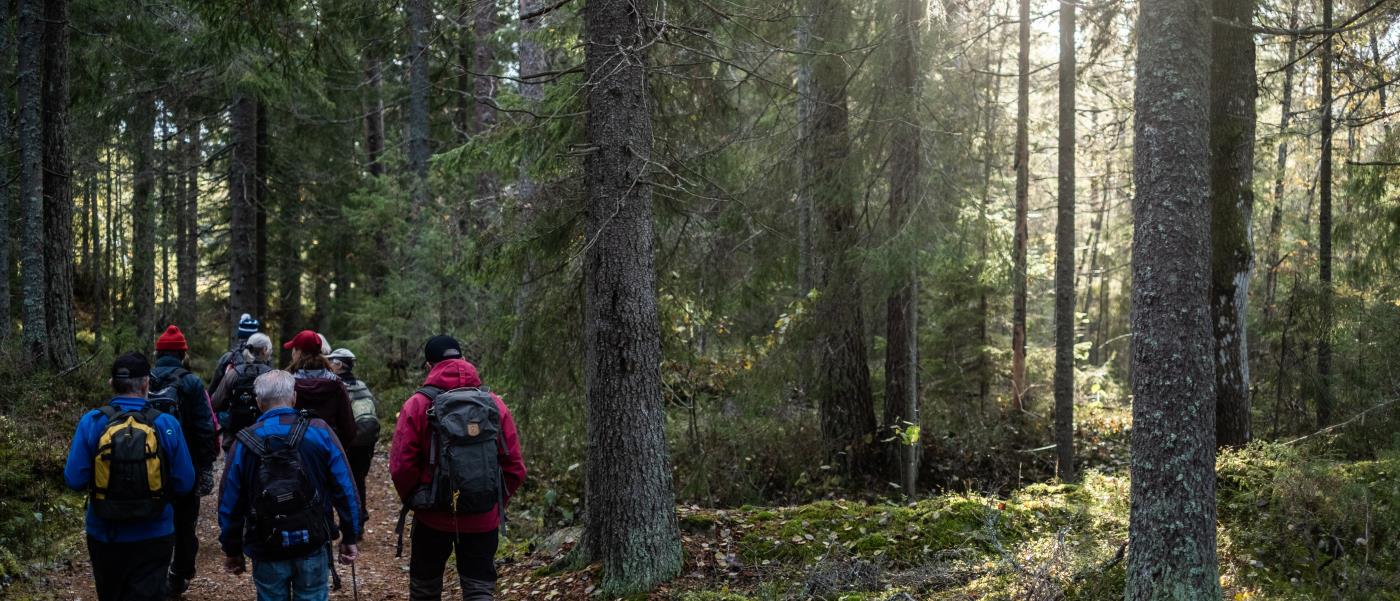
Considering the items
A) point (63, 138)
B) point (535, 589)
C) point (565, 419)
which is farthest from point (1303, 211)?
point (63, 138)

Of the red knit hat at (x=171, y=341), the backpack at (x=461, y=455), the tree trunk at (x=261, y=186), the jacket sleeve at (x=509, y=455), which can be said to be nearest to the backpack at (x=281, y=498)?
the backpack at (x=461, y=455)

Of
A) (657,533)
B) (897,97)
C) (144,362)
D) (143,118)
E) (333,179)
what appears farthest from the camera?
(333,179)

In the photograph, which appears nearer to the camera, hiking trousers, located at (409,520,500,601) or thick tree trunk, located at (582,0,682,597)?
hiking trousers, located at (409,520,500,601)

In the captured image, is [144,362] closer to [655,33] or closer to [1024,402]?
[655,33]

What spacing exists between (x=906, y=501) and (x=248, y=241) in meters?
16.5

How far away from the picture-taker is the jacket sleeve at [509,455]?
539 centimetres

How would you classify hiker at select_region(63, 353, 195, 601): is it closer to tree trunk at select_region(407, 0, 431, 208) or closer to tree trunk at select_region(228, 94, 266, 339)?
tree trunk at select_region(407, 0, 431, 208)

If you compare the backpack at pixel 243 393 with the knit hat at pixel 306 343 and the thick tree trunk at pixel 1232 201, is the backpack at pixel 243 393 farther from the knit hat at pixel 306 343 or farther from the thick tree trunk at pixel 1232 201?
the thick tree trunk at pixel 1232 201

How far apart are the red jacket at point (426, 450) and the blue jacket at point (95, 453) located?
1.35m

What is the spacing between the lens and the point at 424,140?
719 inches

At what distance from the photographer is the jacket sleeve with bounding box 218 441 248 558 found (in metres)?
4.73

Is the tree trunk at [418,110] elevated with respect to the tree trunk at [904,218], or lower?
elevated

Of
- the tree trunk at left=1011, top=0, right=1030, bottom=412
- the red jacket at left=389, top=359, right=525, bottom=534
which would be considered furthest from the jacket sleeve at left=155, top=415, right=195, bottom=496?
the tree trunk at left=1011, top=0, right=1030, bottom=412

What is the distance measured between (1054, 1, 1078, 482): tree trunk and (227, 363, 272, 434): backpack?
993 cm
